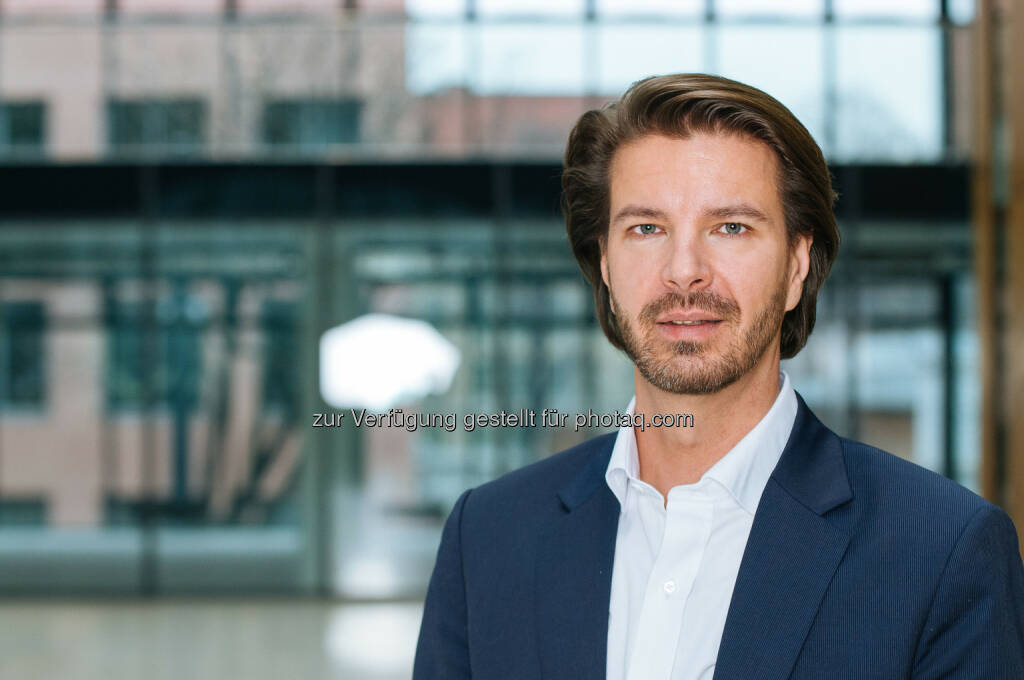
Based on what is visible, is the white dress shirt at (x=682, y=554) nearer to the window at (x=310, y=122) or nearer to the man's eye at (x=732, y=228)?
the man's eye at (x=732, y=228)

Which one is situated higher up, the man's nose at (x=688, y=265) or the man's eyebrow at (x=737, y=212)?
the man's eyebrow at (x=737, y=212)

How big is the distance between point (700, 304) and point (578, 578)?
0.41 m

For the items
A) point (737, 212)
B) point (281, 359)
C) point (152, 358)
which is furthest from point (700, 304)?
point (152, 358)

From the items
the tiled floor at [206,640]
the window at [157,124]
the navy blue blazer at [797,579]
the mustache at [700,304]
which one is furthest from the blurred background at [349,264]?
the mustache at [700,304]

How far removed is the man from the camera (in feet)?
4.22

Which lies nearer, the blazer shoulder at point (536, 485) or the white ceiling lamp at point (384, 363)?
the blazer shoulder at point (536, 485)

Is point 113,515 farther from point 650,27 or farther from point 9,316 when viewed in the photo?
point 650,27

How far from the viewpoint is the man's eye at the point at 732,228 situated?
1.46 m

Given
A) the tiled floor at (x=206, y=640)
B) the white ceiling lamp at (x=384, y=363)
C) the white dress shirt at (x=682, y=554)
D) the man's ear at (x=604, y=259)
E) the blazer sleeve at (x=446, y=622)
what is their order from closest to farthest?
the white dress shirt at (x=682, y=554) < the blazer sleeve at (x=446, y=622) < the man's ear at (x=604, y=259) < the tiled floor at (x=206, y=640) < the white ceiling lamp at (x=384, y=363)

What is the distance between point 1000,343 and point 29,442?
802 centimetres

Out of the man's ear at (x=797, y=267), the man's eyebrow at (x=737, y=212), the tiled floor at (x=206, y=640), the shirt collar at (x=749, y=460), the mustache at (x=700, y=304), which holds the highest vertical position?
the man's eyebrow at (x=737, y=212)

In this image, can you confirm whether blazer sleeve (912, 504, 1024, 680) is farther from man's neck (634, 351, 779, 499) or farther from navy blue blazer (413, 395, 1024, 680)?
man's neck (634, 351, 779, 499)

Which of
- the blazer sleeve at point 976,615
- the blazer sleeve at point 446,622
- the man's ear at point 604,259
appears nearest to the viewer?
the blazer sleeve at point 976,615

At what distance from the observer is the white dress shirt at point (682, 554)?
4.56 feet
